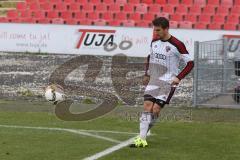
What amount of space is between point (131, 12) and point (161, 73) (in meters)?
19.0

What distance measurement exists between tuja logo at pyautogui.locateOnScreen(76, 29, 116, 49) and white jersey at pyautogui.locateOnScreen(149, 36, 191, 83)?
16.1 metres

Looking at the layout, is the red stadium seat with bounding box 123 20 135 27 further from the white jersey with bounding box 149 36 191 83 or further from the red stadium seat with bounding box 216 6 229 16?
the white jersey with bounding box 149 36 191 83

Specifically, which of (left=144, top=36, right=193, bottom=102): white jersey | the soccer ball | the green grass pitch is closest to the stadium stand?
the soccer ball

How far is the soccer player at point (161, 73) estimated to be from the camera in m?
9.93

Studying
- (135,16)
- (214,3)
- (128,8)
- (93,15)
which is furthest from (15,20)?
(214,3)

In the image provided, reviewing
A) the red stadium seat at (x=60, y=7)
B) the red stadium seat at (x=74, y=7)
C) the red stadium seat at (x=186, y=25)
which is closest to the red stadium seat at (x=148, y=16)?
the red stadium seat at (x=186, y=25)

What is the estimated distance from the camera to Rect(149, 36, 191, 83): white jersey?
10016mm

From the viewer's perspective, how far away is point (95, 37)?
26.7 metres

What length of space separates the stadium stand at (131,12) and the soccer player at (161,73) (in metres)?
15.9

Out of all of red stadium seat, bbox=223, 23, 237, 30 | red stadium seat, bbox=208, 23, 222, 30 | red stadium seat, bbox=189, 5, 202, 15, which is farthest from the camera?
red stadium seat, bbox=189, 5, 202, 15

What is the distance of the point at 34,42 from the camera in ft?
89.9

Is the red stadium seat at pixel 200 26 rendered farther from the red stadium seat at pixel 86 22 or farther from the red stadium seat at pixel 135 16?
the red stadium seat at pixel 86 22

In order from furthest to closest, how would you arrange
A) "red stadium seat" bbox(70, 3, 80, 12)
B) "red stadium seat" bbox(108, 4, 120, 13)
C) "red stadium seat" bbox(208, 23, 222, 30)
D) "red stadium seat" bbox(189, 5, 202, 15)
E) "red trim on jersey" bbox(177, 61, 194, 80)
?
"red stadium seat" bbox(70, 3, 80, 12) < "red stadium seat" bbox(108, 4, 120, 13) < "red stadium seat" bbox(189, 5, 202, 15) < "red stadium seat" bbox(208, 23, 222, 30) < "red trim on jersey" bbox(177, 61, 194, 80)

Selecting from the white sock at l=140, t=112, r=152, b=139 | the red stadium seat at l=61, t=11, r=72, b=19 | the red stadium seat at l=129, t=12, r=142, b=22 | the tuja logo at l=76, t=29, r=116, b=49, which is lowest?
the white sock at l=140, t=112, r=152, b=139
